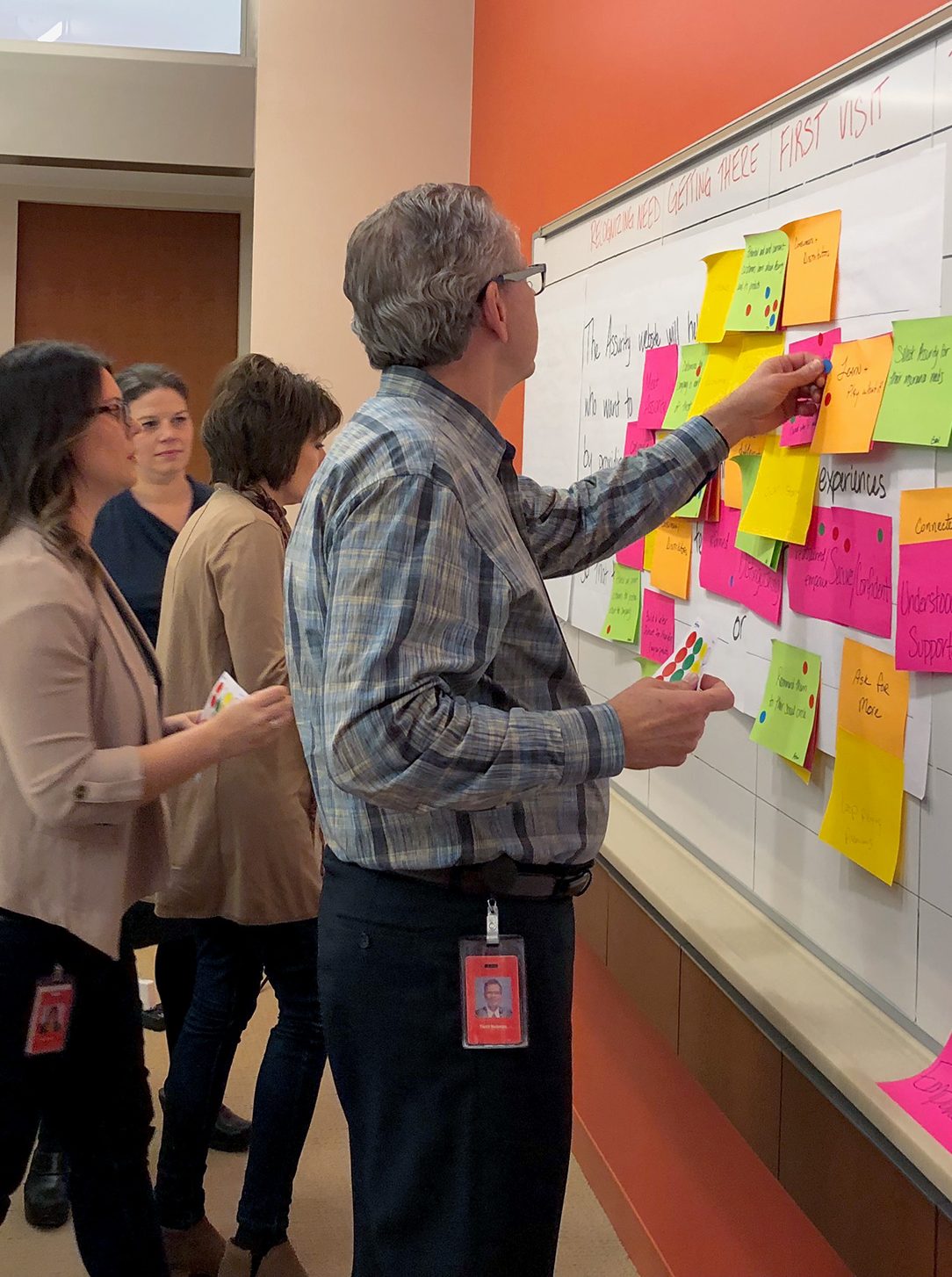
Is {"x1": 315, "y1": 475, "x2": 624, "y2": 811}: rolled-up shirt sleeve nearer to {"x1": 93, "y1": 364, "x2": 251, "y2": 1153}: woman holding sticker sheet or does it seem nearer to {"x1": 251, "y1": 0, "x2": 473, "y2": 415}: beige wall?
{"x1": 93, "y1": 364, "x2": 251, "y2": 1153}: woman holding sticker sheet

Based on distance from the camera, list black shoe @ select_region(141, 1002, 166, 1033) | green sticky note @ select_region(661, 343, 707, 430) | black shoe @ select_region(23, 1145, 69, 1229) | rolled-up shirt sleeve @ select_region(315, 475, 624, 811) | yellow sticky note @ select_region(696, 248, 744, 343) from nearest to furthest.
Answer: rolled-up shirt sleeve @ select_region(315, 475, 624, 811), yellow sticky note @ select_region(696, 248, 744, 343), green sticky note @ select_region(661, 343, 707, 430), black shoe @ select_region(23, 1145, 69, 1229), black shoe @ select_region(141, 1002, 166, 1033)

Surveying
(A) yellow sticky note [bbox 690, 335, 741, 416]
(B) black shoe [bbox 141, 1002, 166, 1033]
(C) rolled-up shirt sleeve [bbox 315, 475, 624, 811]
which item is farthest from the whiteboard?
(B) black shoe [bbox 141, 1002, 166, 1033]

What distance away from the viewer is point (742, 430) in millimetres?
1517

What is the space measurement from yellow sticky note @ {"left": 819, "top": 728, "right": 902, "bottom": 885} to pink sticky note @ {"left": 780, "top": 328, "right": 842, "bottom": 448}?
356 millimetres

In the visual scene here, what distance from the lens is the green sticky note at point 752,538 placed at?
5.10 feet

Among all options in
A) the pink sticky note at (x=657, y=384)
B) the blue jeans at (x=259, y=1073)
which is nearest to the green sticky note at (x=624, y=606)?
the pink sticky note at (x=657, y=384)

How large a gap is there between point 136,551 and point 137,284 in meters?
3.14

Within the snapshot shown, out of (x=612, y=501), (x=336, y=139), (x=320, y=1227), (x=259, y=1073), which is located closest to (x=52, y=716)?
(x=612, y=501)

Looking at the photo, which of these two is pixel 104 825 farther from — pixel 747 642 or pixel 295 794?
pixel 747 642

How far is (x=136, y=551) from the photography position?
268 centimetres

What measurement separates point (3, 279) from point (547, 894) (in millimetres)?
4855

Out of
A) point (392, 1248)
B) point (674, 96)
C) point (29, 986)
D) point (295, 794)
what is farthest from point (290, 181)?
point (392, 1248)

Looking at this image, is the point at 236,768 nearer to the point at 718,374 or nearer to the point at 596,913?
the point at 596,913

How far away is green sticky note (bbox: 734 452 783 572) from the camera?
5.10 feet
